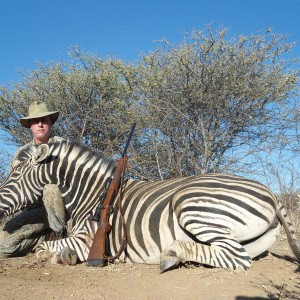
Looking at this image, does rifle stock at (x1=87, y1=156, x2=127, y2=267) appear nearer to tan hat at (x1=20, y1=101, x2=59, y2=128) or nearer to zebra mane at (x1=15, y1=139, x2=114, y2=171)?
zebra mane at (x1=15, y1=139, x2=114, y2=171)

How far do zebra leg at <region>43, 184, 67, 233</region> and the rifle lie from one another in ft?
1.84

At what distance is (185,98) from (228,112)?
2.79 feet

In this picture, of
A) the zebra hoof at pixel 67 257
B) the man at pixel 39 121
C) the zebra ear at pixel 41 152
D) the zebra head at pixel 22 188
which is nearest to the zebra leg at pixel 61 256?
the zebra hoof at pixel 67 257

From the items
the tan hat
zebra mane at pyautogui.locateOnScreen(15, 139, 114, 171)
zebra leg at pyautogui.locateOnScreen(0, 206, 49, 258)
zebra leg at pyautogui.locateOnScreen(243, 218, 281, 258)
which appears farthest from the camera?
the tan hat

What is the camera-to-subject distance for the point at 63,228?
14.9ft

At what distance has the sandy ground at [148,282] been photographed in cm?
265

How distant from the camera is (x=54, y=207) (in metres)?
4.27

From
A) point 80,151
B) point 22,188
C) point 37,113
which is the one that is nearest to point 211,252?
point 80,151

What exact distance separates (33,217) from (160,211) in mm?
1722

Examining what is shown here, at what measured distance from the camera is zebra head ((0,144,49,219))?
4242 mm

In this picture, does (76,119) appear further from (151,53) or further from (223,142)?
(223,142)

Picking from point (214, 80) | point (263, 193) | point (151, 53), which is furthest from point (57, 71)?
point (263, 193)

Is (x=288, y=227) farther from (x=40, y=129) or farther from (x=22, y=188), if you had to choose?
(x=40, y=129)

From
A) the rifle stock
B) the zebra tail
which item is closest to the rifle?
the rifle stock
